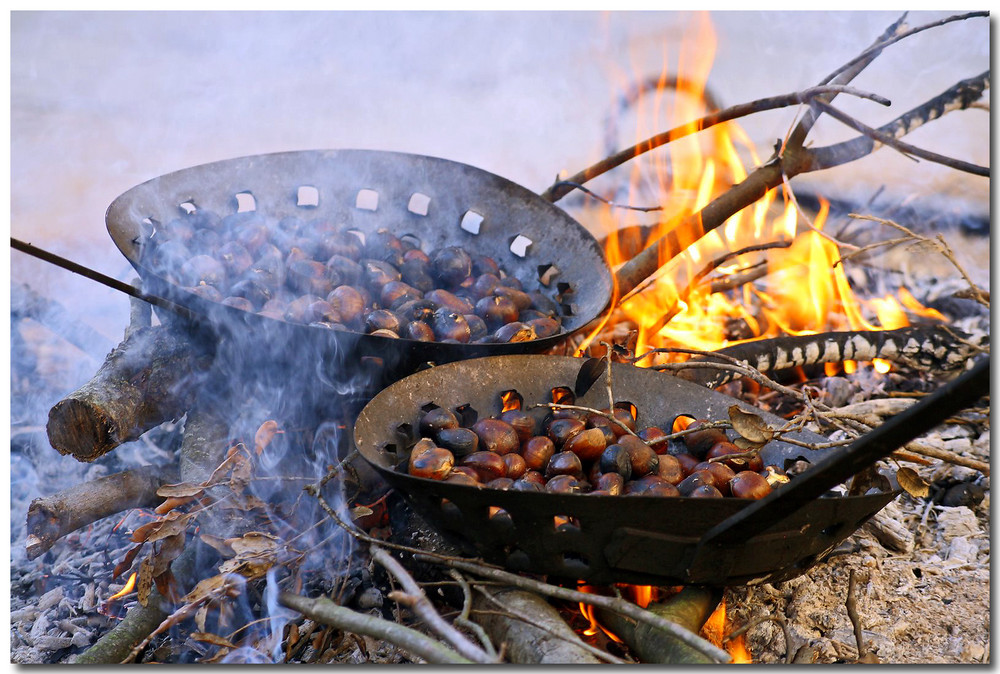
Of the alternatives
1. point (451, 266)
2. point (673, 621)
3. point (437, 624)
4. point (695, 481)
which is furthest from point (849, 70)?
point (437, 624)

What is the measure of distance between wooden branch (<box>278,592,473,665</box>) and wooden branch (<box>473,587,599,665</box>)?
0.10 m

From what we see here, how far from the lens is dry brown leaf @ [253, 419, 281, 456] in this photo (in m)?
1.80

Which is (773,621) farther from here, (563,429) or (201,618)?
(201,618)

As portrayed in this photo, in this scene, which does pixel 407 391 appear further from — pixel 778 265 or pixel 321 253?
pixel 778 265

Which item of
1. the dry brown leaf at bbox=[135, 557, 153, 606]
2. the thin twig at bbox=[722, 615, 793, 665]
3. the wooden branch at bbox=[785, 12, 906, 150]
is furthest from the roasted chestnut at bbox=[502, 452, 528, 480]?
the wooden branch at bbox=[785, 12, 906, 150]

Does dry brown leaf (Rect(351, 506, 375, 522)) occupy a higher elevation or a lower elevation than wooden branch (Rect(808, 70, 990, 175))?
lower

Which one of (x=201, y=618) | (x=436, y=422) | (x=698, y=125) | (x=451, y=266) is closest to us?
(x=201, y=618)

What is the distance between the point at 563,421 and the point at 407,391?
0.31 meters

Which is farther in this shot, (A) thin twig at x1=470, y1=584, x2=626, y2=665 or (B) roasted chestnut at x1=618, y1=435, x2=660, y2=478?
(B) roasted chestnut at x1=618, y1=435, x2=660, y2=478

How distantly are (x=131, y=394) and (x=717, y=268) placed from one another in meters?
1.89

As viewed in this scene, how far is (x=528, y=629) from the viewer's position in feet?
4.43

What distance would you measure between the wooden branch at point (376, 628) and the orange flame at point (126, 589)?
41cm

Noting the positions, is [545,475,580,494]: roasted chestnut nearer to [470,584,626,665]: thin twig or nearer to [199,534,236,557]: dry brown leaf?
[470,584,626,665]: thin twig
